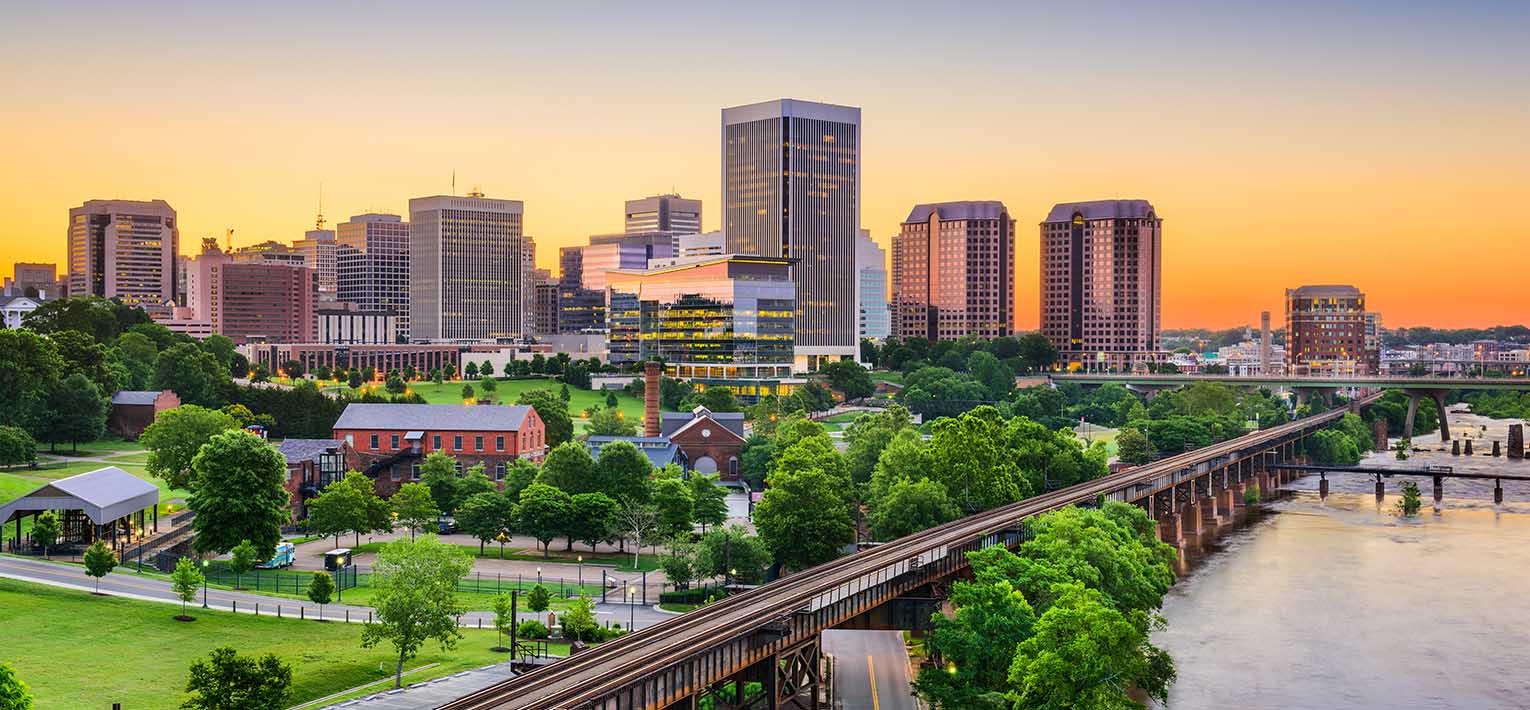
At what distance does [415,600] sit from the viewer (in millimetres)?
67562

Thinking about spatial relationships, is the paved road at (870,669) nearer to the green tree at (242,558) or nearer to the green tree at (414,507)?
the green tree at (414,507)

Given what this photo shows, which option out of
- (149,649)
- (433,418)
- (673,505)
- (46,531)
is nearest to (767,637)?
(149,649)

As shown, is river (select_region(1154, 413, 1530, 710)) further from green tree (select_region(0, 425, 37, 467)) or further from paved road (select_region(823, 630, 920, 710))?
green tree (select_region(0, 425, 37, 467))

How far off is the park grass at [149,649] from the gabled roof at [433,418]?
57.1m

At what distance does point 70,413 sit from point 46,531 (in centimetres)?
5946

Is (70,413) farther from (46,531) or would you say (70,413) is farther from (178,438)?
(46,531)

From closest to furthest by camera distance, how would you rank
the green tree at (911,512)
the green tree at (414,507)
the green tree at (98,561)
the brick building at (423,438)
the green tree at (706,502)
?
1. the green tree at (98,561)
2. the green tree at (911,512)
3. the green tree at (414,507)
4. the green tree at (706,502)
5. the brick building at (423,438)

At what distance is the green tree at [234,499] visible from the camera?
93688 mm

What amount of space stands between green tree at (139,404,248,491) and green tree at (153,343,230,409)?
42.3 metres

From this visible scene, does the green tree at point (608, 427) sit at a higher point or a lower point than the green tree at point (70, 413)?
lower

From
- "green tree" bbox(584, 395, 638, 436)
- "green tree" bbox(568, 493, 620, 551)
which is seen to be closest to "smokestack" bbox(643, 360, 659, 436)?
"green tree" bbox(584, 395, 638, 436)

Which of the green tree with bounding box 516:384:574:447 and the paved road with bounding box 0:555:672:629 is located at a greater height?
the green tree with bounding box 516:384:574:447

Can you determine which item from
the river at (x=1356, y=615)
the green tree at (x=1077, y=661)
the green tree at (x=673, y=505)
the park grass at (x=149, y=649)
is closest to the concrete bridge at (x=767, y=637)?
the green tree at (x=1077, y=661)

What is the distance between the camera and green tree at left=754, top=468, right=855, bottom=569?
99.9m
